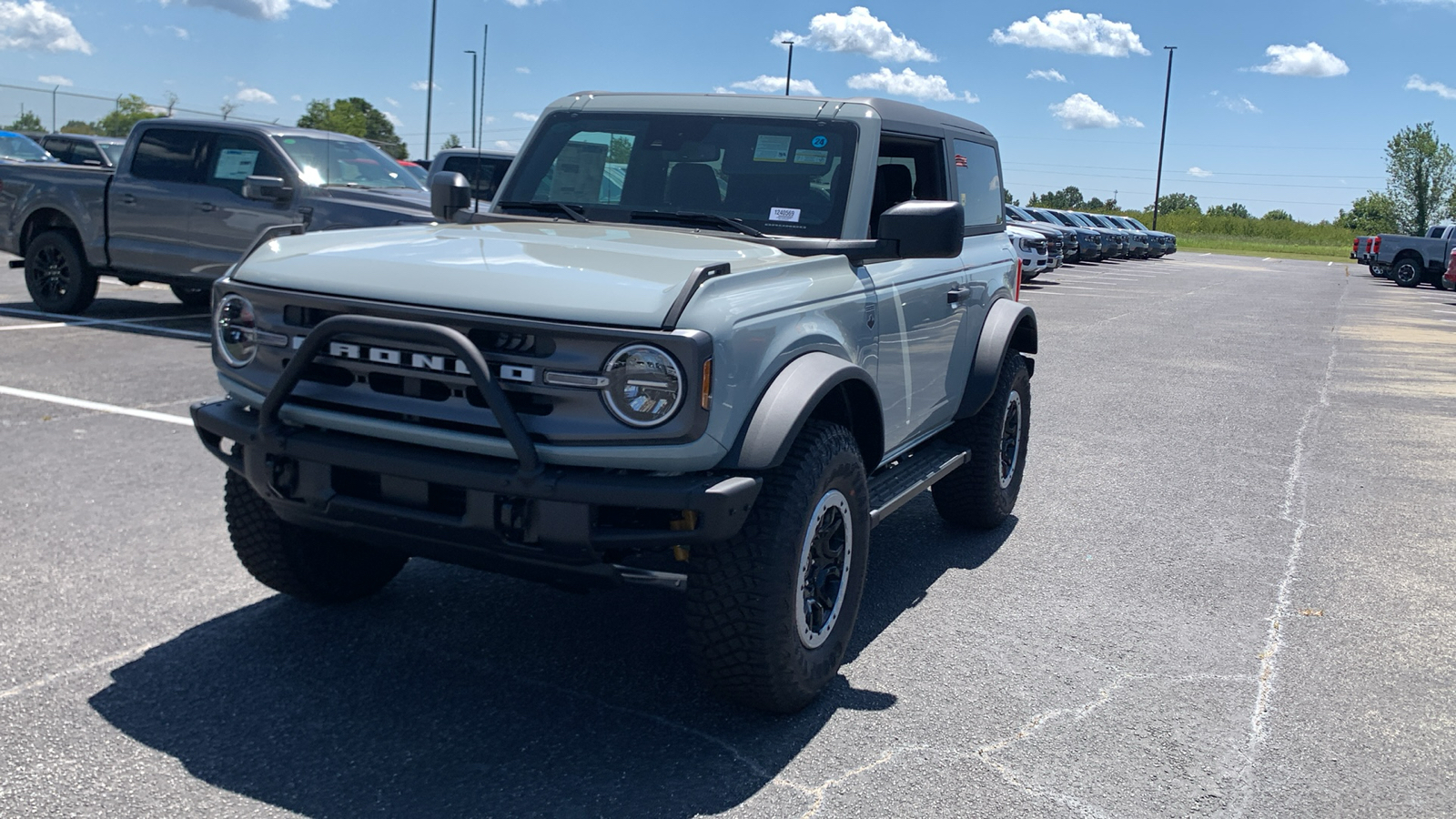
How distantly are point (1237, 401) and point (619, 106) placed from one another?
734cm

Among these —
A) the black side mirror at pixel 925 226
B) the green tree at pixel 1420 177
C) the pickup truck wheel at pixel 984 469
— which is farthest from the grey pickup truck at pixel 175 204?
the green tree at pixel 1420 177

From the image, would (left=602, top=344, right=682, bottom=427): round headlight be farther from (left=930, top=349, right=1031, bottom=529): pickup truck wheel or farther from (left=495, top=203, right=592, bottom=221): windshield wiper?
(left=930, top=349, right=1031, bottom=529): pickup truck wheel

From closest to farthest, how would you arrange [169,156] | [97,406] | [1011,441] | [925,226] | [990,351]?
[925,226] → [990,351] → [1011,441] → [97,406] → [169,156]

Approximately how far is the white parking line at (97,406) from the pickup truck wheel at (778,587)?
16.6 feet

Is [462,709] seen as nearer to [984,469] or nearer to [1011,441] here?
[984,469]

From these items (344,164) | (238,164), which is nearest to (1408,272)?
(344,164)

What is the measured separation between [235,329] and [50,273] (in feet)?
32.2

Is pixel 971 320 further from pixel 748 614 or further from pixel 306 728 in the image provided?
pixel 306 728

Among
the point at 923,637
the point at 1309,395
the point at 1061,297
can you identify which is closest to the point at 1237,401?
the point at 1309,395

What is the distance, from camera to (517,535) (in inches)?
129

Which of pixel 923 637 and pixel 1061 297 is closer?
pixel 923 637

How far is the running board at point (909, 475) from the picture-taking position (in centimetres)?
437

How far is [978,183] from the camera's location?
5953 mm

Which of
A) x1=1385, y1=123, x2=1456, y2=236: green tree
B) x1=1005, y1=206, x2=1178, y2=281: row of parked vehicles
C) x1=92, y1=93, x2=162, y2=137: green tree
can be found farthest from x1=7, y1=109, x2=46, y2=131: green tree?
x1=1385, y1=123, x2=1456, y2=236: green tree
